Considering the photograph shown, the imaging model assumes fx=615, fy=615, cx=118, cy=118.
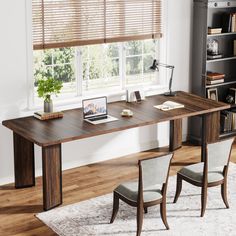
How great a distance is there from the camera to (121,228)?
219 inches

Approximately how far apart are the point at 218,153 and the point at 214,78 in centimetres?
234

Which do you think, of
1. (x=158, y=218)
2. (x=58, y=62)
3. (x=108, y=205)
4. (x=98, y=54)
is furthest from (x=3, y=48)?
(x=158, y=218)

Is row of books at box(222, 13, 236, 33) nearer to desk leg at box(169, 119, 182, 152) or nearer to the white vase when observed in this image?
desk leg at box(169, 119, 182, 152)

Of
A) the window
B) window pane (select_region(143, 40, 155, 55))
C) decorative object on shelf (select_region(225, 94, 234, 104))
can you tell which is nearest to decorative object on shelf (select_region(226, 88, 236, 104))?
decorative object on shelf (select_region(225, 94, 234, 104))

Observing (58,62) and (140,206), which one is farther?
(58,62)

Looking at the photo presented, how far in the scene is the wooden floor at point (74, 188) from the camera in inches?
225

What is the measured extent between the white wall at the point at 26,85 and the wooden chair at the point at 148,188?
5.32ft

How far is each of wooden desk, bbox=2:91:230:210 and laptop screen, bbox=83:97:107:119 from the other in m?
0.12

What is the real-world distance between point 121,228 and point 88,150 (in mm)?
1851

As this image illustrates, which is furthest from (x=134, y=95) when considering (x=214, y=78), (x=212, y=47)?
(x=212, y=47)

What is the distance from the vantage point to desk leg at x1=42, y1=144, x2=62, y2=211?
5855mm

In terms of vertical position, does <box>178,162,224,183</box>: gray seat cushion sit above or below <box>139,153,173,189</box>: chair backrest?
below

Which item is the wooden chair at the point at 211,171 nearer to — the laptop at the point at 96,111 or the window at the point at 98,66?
the laptop at the point at 96,111

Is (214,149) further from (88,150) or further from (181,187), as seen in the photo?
(88,150)
